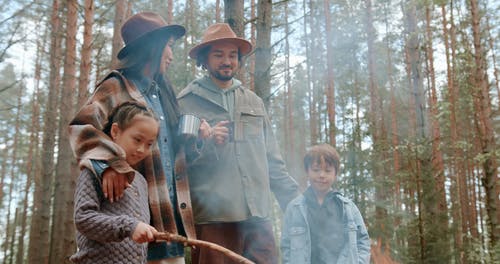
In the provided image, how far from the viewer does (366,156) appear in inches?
318

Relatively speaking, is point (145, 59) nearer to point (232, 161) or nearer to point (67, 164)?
point (232, 161)

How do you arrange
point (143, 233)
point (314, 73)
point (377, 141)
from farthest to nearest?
1. point (314, 73)
2. point (377, 141)
3. point (143, 233)

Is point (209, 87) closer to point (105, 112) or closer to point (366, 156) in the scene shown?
point (105, 112)

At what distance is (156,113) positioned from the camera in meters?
2.19

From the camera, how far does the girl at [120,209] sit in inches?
58.2

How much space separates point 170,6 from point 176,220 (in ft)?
37.4

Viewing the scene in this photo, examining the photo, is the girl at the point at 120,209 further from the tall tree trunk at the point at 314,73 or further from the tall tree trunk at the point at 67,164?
the tall tree trunk at the point at 314,73

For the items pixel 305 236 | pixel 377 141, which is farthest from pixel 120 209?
pixel 377 141

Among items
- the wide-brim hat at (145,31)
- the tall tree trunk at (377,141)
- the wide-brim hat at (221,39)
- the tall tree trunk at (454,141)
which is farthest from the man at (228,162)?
the tall tree trunk at (454,141)

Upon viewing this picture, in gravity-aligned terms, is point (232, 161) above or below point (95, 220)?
above

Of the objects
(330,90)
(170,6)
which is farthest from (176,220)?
(330,90)

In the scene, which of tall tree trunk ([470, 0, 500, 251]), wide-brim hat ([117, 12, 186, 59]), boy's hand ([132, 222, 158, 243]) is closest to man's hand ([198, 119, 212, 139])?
wide-brim hat ([117, 12, 186, 59])

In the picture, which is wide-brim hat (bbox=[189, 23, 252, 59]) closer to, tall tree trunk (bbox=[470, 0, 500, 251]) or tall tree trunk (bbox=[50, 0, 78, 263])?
tall tree trunk (bbox=[50, 0, 78, 263])

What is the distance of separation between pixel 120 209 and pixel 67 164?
28.4ft
